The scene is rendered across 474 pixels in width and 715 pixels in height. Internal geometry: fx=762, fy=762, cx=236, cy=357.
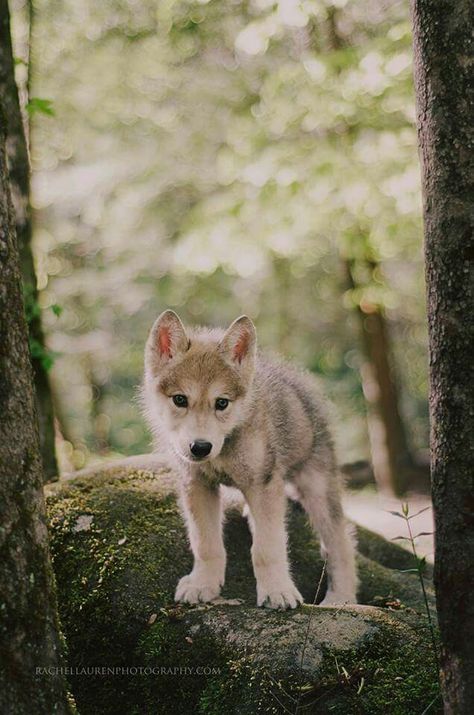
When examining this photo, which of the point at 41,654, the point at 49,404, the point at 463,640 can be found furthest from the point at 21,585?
the point at 49,404

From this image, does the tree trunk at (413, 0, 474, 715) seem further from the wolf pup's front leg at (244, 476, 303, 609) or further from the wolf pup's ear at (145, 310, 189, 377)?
the wolf pup's ear at (145, 310, 189, 377)

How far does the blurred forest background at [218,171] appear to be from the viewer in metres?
9.77

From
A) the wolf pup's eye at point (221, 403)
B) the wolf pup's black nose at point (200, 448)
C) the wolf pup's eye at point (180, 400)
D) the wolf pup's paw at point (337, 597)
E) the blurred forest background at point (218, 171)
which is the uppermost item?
the blurred forest background at point (218, 171)

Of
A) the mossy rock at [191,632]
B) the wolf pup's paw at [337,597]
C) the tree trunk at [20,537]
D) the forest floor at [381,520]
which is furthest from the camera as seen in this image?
the forest floor at [381,520]

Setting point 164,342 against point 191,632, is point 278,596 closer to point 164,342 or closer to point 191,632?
point 191,632

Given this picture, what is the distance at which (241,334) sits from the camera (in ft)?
15.0

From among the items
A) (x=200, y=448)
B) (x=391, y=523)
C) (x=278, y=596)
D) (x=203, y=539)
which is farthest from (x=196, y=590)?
(x=391, y=523)

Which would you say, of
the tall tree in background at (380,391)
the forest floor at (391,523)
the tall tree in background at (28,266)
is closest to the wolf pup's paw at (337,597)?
the forest floor at (391,523)

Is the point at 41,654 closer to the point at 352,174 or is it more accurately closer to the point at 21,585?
the point at 21,585

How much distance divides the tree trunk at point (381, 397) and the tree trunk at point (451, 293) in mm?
10437

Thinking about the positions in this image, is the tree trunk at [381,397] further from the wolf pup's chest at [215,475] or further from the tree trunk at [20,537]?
the tree trunk at [20,537]

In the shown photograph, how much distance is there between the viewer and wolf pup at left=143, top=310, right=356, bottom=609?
4258mm

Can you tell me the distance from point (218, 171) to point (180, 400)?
993cm

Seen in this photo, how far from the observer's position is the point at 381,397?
44.2 feet
